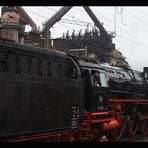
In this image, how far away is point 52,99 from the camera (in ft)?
30.5

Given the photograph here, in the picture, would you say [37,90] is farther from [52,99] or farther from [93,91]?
[93,91]

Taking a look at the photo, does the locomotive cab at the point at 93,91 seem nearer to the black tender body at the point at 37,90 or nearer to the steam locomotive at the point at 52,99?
the steam locomotive at the point at 52,99

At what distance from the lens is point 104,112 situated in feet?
42.4

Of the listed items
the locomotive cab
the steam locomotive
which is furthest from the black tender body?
the locomotive cab

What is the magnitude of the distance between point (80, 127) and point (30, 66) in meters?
3.16

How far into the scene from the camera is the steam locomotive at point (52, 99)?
7.78 meters

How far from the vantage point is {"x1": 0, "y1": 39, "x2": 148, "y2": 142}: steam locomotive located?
7781 millimetres

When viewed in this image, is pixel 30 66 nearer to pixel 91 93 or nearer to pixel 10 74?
pixel 10 74

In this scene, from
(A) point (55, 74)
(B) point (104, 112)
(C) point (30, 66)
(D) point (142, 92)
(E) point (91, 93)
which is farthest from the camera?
(D) point (142, 92)

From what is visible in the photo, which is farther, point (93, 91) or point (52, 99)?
point (93, 91)

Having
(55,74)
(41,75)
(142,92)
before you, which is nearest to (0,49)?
(41,75)

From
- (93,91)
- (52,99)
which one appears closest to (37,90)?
(52,99)

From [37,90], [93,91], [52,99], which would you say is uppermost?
[93,91]

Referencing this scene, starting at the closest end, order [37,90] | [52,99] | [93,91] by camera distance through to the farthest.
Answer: [37,90], [52,99], [93,91]
